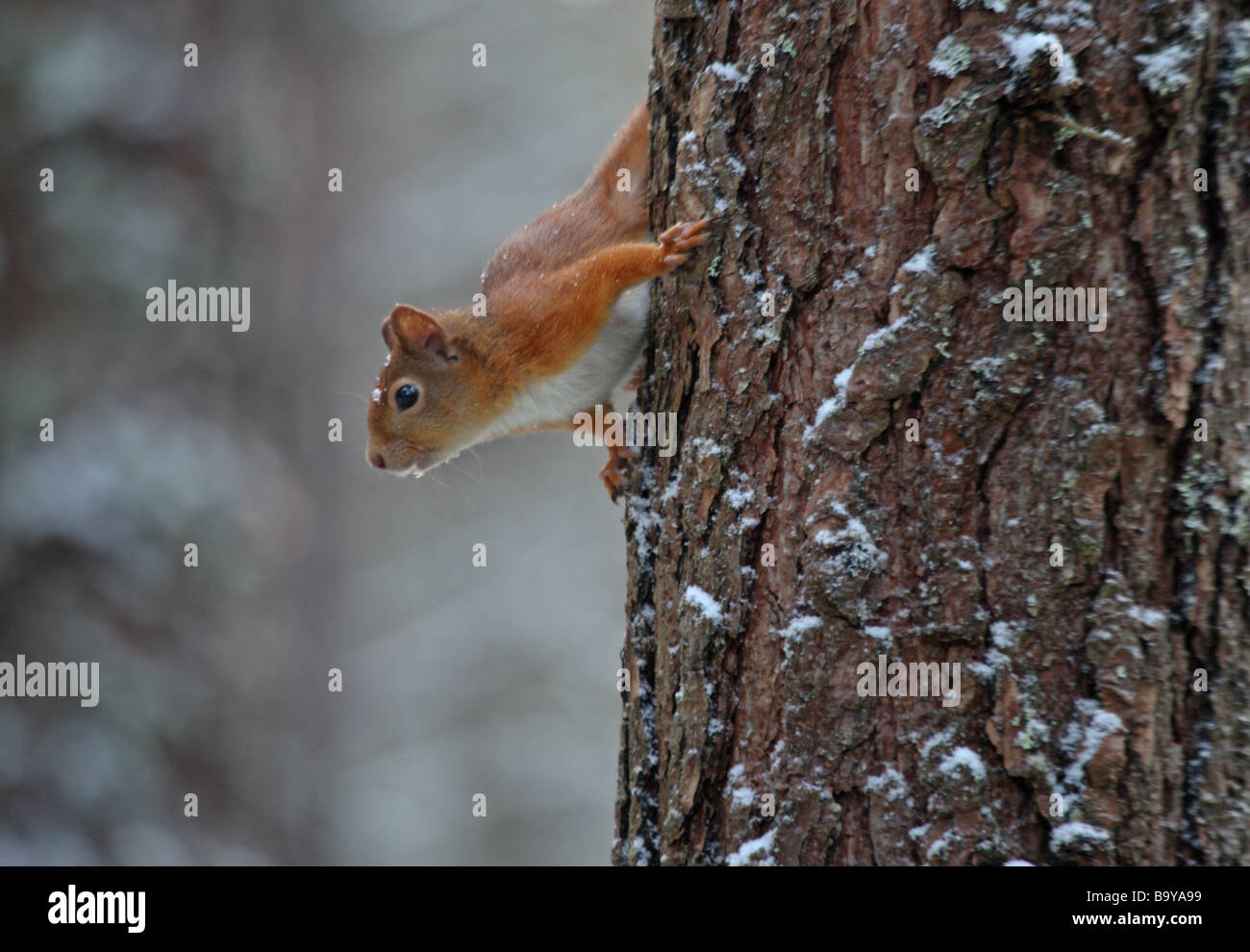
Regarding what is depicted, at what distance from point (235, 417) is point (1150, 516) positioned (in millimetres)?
3108

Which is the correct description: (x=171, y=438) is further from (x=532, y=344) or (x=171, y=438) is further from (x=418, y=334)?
(x=532, y=344)

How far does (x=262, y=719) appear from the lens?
3.52m

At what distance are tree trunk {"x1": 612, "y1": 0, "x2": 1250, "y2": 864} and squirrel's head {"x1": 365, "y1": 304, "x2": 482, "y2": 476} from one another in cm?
129

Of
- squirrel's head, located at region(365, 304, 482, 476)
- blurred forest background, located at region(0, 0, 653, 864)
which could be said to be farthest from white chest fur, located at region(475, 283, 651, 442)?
blurred forest background, located at region(0, 0, 653, 864)

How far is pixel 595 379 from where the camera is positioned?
256cm

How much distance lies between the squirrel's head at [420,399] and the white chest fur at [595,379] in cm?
12

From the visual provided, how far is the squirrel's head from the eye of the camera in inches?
109

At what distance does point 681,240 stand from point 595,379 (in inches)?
33.3

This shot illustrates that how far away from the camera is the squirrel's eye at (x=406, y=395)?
275 cm

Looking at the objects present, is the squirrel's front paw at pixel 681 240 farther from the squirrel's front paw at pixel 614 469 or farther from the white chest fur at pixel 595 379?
the squirrel's front paw at pixel 614 469

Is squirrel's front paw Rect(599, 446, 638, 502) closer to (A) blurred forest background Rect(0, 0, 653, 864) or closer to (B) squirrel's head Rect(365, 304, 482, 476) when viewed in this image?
(B) squirrel's head Rect(365, 304, 482, 476)

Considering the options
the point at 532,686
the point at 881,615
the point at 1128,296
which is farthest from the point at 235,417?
the point at 532,686

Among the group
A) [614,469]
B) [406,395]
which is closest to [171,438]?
[406,395]
